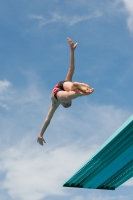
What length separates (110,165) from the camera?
10320mm

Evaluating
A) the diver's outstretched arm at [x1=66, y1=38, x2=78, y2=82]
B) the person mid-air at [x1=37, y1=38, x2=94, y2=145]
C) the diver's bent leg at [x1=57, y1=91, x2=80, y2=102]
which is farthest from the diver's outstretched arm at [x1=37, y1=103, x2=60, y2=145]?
the diver's outstretched arm at [x1=66, y1=38, x2=78, y2=82]

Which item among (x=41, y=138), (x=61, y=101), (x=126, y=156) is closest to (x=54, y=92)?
(x=61, y=101)

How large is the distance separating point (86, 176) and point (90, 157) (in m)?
1.31

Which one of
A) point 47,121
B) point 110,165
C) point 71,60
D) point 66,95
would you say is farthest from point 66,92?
point 110,165

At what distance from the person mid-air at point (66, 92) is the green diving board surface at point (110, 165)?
1.41 meters

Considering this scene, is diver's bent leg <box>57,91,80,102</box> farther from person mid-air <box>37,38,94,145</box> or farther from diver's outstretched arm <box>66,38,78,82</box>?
diver's outstretched arm <box>66,38,78,82</box>

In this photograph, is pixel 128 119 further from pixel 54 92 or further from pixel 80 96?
pixel 54 92

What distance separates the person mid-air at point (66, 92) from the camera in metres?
7.44

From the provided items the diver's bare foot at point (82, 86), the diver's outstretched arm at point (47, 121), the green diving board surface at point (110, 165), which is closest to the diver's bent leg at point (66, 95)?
the diver's bare foot at point (82, 86)

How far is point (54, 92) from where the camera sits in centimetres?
909

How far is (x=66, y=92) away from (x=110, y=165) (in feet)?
10.2

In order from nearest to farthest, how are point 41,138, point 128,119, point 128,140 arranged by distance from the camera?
point 128,119 < point 128,140 < point 41,138

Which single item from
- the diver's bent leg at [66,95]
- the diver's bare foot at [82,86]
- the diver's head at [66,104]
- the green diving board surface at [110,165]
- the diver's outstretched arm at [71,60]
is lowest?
the green diving board surface at [110,165]

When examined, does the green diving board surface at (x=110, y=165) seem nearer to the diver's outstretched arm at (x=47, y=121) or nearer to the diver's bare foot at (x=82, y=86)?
the diver's bare foot at (x=82, y=86)
